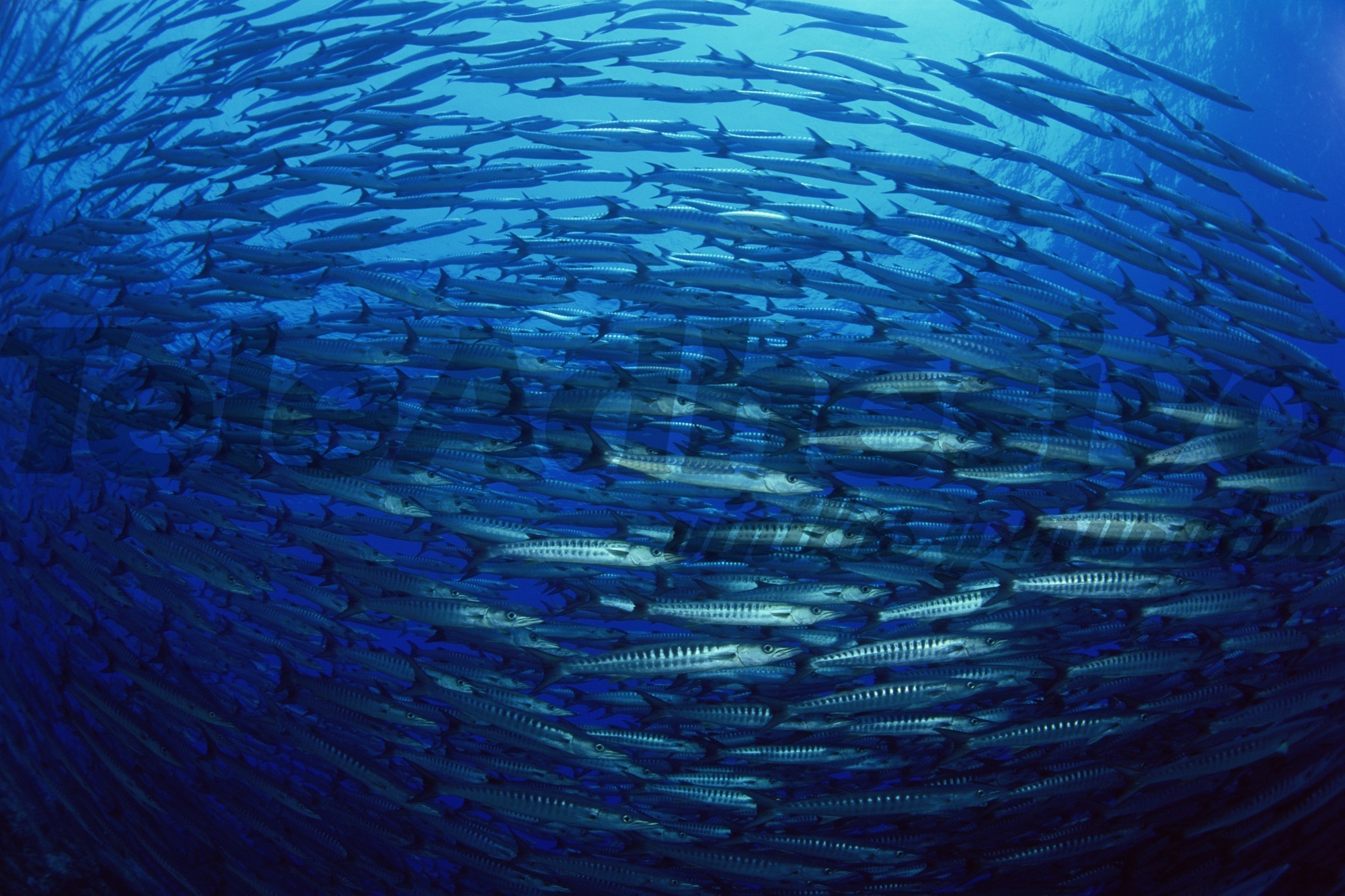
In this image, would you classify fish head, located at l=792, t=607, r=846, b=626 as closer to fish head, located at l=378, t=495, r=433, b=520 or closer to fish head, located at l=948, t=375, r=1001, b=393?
fish head, located at l=948, t=375, r=1001, b=393

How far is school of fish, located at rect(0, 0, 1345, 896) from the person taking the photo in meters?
4.28

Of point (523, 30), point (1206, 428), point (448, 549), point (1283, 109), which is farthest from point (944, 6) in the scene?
point (448, 549)

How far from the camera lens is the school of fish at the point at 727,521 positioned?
428cm

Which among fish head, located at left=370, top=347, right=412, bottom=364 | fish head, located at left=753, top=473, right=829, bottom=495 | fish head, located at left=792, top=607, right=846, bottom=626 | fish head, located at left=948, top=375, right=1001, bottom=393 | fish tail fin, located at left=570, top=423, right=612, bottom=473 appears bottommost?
fish head, located at left=792, top=607, right=846, bottom=626

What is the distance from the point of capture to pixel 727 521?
4750mm

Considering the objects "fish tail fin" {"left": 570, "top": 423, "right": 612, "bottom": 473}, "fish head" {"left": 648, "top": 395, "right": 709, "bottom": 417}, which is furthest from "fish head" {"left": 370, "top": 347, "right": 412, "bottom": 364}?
"fish head" {"left": 648, "top": 395, "right": 709, "bottom": 417}

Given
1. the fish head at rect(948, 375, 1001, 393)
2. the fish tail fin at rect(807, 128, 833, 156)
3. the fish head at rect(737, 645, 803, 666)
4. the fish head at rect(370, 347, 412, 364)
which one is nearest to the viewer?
the fish head at rect(737, 645, 803, 666)

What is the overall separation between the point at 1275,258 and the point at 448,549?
724cm

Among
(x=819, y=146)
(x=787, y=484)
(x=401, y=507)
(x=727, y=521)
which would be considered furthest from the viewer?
(x=819, y=146)

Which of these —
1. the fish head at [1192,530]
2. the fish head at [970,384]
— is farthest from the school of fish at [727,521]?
the fish head at [1192,530]

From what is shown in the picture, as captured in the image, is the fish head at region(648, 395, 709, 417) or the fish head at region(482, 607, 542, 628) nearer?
the fish head at region(648, 395, 709, 417)

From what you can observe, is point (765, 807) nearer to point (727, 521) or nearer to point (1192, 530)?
point (727, 521)

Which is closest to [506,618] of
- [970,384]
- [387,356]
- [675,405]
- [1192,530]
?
[675,405]

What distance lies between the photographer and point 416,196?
6.46 meters
